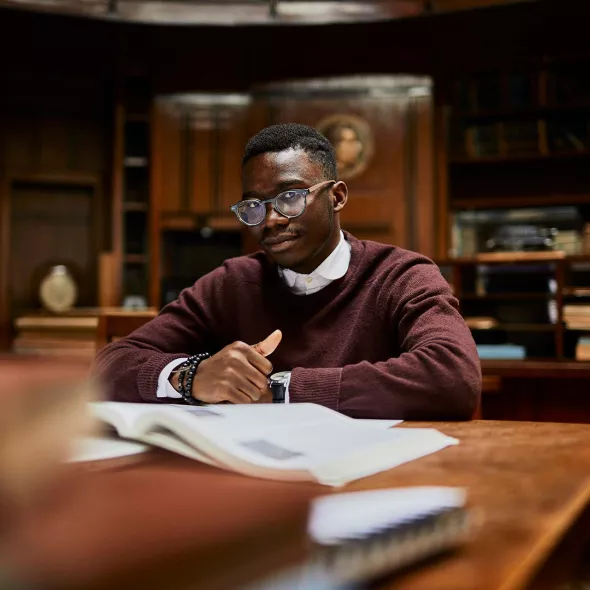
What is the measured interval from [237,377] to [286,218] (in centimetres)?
53

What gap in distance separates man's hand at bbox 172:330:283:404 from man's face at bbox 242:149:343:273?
446 millimetres

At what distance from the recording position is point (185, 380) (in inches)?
50.9

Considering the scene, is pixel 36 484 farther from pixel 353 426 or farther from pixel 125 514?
pixel 353 426

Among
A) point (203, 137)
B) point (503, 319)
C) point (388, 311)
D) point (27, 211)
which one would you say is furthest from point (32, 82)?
point (388, 311)

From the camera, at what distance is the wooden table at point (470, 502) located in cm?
26

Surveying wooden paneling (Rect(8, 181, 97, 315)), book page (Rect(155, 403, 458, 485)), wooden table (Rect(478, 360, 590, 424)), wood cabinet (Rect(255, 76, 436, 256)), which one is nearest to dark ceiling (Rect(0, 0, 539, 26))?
wood cabinet (Rect(255, 76, 436, 256))

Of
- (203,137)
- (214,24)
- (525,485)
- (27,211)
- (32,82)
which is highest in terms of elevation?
(214,24)

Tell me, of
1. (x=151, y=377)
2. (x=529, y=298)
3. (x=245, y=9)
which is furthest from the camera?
(x=245, y=9)

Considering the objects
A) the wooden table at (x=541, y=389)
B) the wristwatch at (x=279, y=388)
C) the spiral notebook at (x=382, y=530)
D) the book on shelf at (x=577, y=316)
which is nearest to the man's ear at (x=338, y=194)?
the wristwatch at (x=279, y=388)

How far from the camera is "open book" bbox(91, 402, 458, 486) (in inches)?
23.6

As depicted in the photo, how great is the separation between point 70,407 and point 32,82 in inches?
235

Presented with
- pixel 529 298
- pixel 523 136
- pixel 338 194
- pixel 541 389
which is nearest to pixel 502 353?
pixel 541 389

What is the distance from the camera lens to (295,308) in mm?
1680

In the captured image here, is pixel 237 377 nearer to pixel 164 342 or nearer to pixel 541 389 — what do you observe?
pixel 164 342
